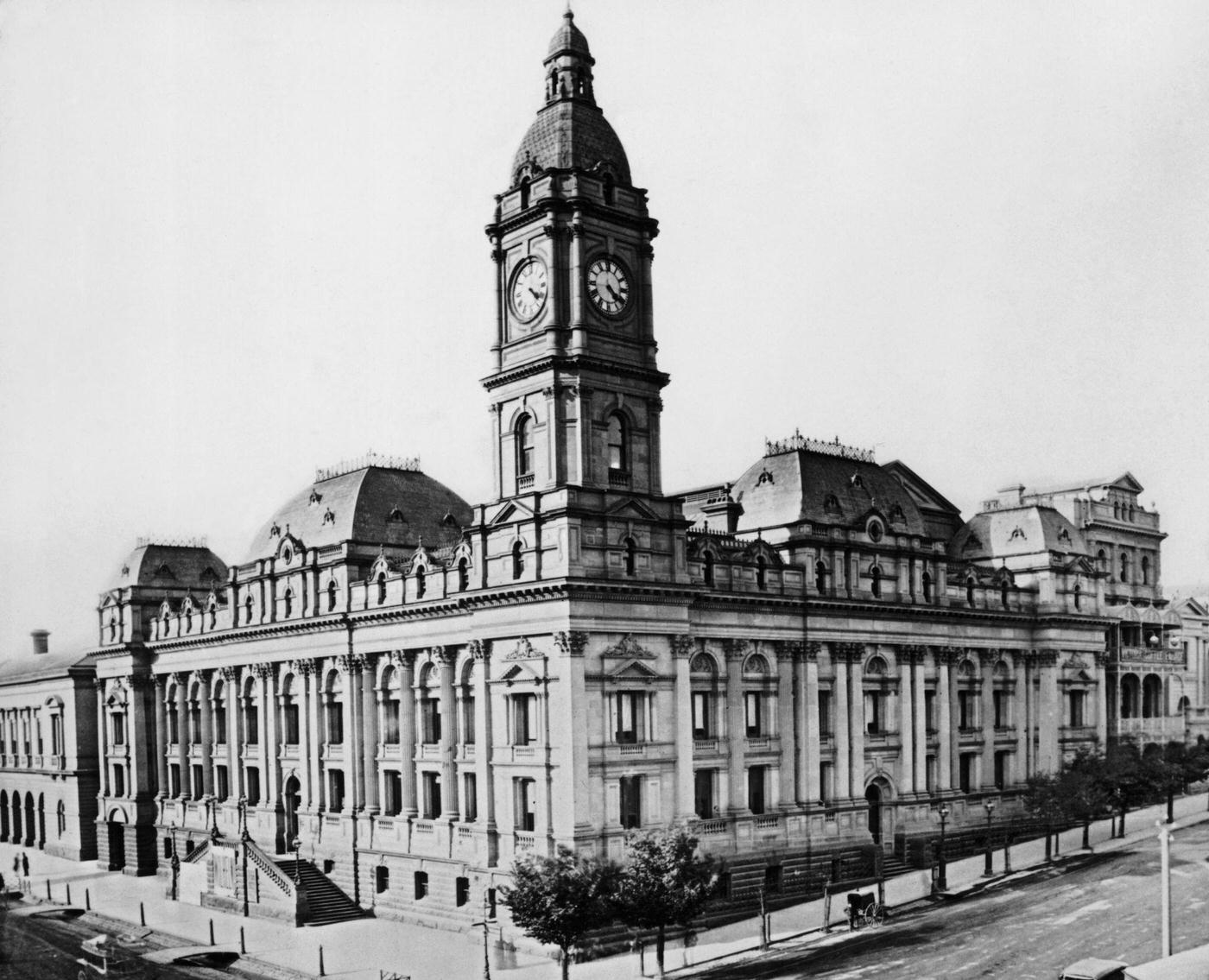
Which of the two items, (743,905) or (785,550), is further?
(785,550)

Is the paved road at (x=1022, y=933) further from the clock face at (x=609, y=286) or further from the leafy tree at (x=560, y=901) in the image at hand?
the clock face at (x=609, y=286)

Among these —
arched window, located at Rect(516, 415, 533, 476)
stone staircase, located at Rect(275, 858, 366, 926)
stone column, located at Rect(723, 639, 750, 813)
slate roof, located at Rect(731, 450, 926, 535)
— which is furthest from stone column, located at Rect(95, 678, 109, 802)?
stone column, located at Rect(723, 639, 750, 813)

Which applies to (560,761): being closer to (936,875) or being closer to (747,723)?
(747,723)

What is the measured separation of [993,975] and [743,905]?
55.3 ft

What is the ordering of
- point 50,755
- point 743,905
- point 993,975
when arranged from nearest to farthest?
point 993,975
point 743,905
point 50,755

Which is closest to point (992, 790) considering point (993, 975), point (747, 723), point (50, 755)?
point (747, 723)

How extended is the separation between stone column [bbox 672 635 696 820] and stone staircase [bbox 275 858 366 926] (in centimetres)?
1820

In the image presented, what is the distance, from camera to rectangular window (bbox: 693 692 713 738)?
62.3 metres

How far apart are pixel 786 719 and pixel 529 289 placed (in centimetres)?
2454

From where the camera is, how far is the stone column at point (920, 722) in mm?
72062

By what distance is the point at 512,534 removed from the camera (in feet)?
189

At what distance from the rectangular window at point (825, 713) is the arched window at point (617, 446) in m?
17.7

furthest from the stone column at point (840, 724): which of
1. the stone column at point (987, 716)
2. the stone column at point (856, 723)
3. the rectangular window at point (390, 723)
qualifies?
the rectangular window at point (390, 723)

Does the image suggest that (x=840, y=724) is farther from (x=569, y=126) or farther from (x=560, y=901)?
(x=569, y=126)
